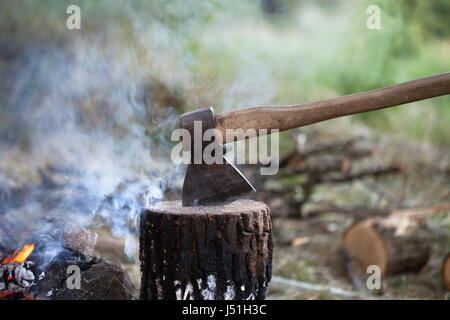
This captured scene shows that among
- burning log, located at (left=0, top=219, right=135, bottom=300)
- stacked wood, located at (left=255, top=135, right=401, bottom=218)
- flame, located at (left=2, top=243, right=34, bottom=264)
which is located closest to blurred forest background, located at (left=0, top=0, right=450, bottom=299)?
stacked wood, located at (left=255, top=135, right=401, bottom=218)

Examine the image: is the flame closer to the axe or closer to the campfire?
the campfire

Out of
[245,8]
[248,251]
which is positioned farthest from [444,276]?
[245,8]

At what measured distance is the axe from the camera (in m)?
1.95

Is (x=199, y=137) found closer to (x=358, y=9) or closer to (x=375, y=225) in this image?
(x=375, y=225)

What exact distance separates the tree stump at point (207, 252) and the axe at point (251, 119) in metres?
0.13

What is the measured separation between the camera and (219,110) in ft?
12.2

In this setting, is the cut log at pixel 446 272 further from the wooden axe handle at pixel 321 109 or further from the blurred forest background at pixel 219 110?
the wooden axe handle at pixel 321 109

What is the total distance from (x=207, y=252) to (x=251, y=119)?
0.68 m

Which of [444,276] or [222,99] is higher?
[222,99]

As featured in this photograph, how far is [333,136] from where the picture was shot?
6238 millimetres

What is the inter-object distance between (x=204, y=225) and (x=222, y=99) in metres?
2.29

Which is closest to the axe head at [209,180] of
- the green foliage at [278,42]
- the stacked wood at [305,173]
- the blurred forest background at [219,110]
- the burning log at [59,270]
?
the blurred forest background at [219,110]

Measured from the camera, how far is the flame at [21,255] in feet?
7.44

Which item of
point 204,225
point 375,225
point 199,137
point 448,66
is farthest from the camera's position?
point 448,66
